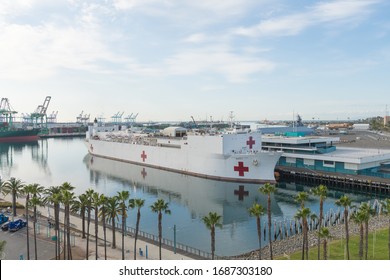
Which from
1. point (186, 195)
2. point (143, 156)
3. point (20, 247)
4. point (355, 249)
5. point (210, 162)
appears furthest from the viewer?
point (143, 156)

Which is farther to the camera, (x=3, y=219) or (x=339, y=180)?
(x=339, y=180)

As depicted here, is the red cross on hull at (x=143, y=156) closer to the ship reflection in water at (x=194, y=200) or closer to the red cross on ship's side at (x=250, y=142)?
the ship reflection in water at (x=194, y=200)

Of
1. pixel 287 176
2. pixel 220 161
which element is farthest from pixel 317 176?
pixel 220 161

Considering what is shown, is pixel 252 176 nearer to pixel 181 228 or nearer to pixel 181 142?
pixel 181 142

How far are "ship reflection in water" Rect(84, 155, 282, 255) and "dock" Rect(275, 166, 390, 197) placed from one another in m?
6.68

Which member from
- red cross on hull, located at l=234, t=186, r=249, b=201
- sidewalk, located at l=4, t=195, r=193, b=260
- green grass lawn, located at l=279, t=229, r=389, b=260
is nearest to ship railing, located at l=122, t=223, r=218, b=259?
sidewalk, located at l=4, t=195, r=193, b=260

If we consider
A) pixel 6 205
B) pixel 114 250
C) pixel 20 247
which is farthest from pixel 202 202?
pixel 20 247

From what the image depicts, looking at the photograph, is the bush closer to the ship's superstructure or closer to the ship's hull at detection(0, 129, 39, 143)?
the ship's superstructure

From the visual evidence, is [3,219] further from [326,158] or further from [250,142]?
[326,158]

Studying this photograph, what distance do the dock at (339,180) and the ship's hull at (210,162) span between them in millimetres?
4865

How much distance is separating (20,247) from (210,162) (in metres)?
19.7

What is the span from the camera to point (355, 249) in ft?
45.5

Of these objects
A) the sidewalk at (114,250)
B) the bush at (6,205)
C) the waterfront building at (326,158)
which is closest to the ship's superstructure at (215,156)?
the waterfront building at (326,158)

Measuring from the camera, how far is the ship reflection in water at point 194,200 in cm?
1783
